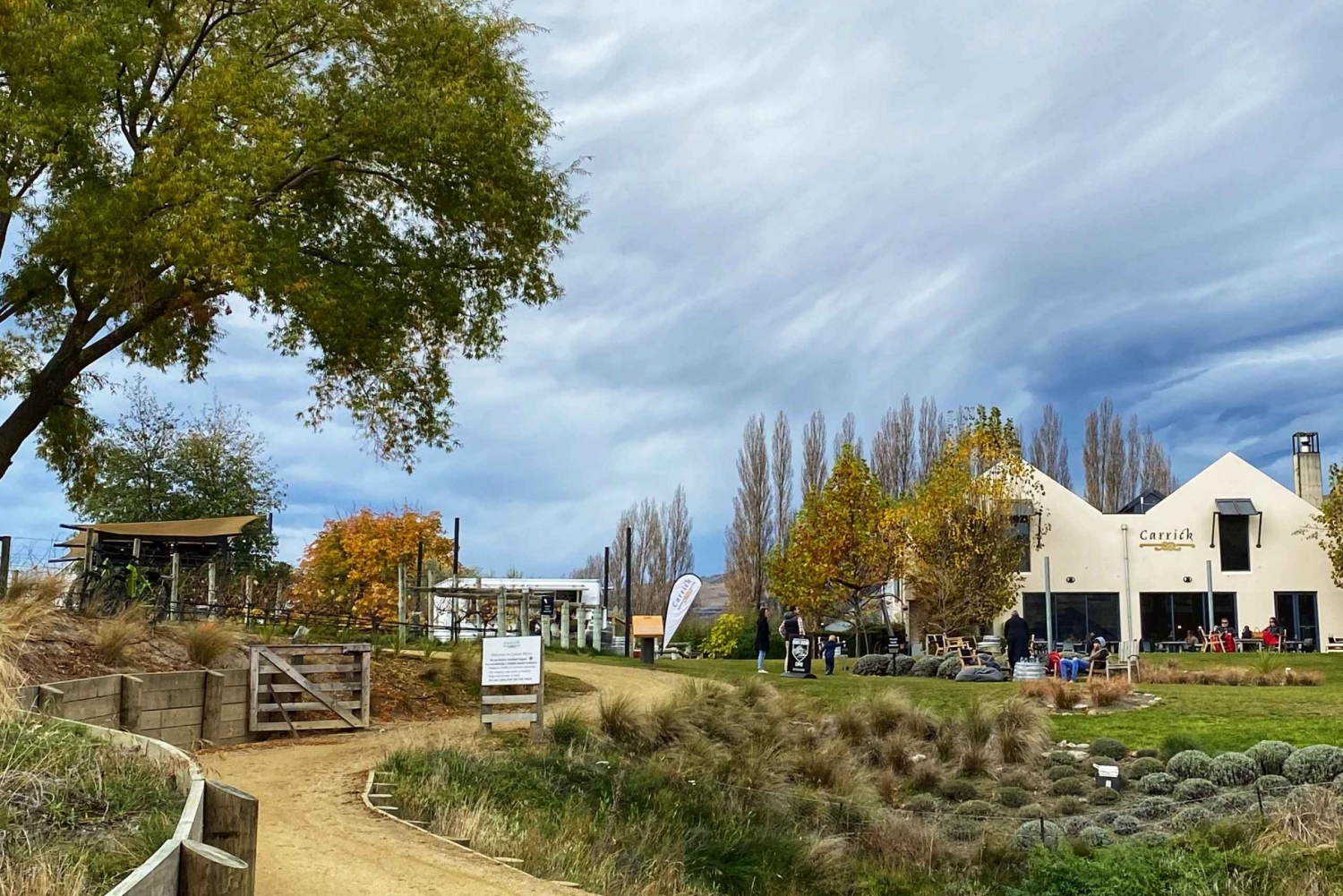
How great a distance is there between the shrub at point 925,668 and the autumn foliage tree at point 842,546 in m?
8.89

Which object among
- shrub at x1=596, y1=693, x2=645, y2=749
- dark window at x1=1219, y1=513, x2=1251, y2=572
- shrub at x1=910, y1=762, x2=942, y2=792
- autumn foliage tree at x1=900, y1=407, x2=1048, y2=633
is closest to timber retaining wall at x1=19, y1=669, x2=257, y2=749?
shrub at x1=596, y1=693, x2=645, y2=749

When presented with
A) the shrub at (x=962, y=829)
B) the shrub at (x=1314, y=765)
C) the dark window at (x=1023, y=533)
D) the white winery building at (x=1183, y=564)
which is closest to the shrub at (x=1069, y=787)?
the shrub at (x=962, y=829)

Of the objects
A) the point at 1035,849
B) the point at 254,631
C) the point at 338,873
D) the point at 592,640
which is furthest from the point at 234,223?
the point at 592,640

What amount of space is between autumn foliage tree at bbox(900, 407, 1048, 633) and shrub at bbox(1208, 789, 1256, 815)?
24431mm

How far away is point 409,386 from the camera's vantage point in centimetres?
2161

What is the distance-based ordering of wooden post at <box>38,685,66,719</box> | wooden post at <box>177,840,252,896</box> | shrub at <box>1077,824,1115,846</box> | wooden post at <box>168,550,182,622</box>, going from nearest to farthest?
wooden post at <box>177,840,252,896</box>
wooden post at <box>38,685,66,719</box>
shrub at <box>1077,824,1115,846</box>
wooden post at <box>168,550,182,622</box>

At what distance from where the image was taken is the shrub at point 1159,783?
14.6 meters

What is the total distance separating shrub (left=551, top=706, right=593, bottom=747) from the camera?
15.6 m

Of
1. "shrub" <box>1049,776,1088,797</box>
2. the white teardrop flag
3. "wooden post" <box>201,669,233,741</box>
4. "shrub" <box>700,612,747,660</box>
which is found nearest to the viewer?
"wooden post" <box>201,669,233,741</box>

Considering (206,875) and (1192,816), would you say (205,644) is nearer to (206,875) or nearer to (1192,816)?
(206,875)

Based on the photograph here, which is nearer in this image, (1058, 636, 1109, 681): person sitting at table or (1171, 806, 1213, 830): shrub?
(1171, 806, 1213, 830): shrub

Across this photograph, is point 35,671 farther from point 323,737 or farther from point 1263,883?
point 1263,883

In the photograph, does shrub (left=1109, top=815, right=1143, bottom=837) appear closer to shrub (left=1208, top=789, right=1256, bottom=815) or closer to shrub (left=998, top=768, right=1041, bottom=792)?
shrub (left=1208, top=789, right=1256, bottom=815)

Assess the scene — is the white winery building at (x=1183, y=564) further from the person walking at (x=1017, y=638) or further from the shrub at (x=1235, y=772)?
the shrub at (x=1235, y=772)
